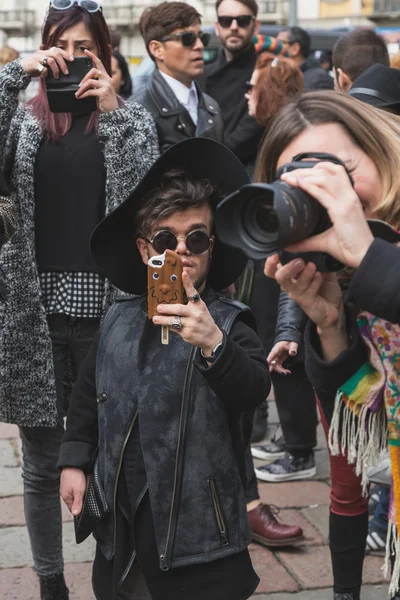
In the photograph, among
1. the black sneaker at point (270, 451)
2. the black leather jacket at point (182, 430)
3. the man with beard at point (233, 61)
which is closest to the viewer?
the black leather jacket at point (182, 430)

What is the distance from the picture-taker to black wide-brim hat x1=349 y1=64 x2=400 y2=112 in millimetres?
3141

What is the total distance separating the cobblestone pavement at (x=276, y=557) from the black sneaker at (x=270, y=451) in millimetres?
321

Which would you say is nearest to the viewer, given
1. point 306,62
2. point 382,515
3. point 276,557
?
point 276,557

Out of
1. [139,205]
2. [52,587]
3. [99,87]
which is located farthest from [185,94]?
[52,587]

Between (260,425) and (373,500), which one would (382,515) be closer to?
(373,500)

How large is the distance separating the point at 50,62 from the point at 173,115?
122cm

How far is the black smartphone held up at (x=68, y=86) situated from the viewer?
10.1 ft

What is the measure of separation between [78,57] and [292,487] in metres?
2.32

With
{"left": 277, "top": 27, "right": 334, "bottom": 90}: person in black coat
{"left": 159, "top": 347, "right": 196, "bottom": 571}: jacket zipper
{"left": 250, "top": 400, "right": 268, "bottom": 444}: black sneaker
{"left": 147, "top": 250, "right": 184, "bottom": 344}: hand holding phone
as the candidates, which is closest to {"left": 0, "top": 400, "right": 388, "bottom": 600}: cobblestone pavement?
{"left": 250, "top": 400, "right": 268, "bottom": 444}: black sneaker

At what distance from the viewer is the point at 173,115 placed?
4.23 m

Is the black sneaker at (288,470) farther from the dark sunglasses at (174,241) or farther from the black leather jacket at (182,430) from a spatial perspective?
the dark sunglasses at (174,241)

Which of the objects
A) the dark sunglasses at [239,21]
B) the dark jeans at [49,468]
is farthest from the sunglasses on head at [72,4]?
the dark sunglasses at [239,21]

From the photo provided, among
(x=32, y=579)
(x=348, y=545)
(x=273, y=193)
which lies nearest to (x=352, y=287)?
(x=273, y=193)

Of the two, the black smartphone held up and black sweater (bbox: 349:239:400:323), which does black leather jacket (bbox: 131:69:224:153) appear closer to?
the black smartphone held up
